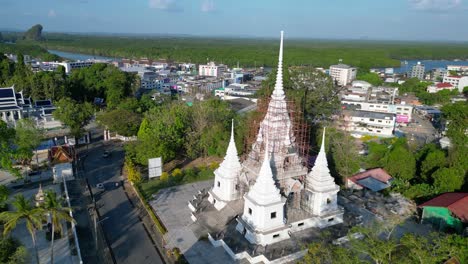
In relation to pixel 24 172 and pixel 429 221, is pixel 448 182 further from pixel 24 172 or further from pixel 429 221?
pixel 24 172

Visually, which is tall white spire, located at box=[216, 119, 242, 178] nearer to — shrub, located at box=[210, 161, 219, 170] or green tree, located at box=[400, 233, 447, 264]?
shrub, located at box=[210, 161, 219, 170]

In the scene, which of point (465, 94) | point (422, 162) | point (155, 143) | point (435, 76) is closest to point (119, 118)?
point (155, 143)

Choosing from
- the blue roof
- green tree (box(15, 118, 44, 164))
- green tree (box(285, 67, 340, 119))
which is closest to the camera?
the blue roof

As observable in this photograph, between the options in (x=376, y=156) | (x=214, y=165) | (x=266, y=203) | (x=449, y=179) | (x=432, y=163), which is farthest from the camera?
(x=376, y=156)

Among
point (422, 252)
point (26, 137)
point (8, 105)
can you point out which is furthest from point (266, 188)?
point (8, 105)

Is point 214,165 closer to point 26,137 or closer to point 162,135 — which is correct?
point 162,135

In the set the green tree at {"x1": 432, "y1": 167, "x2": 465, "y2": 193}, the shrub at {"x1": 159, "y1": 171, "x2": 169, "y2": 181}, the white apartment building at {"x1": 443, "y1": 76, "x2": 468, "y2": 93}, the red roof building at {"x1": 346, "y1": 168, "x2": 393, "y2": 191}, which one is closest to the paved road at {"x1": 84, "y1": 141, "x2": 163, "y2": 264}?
the shrub at {"x1": 159, "y1": 171, "x2": 169, "y2": 181}
